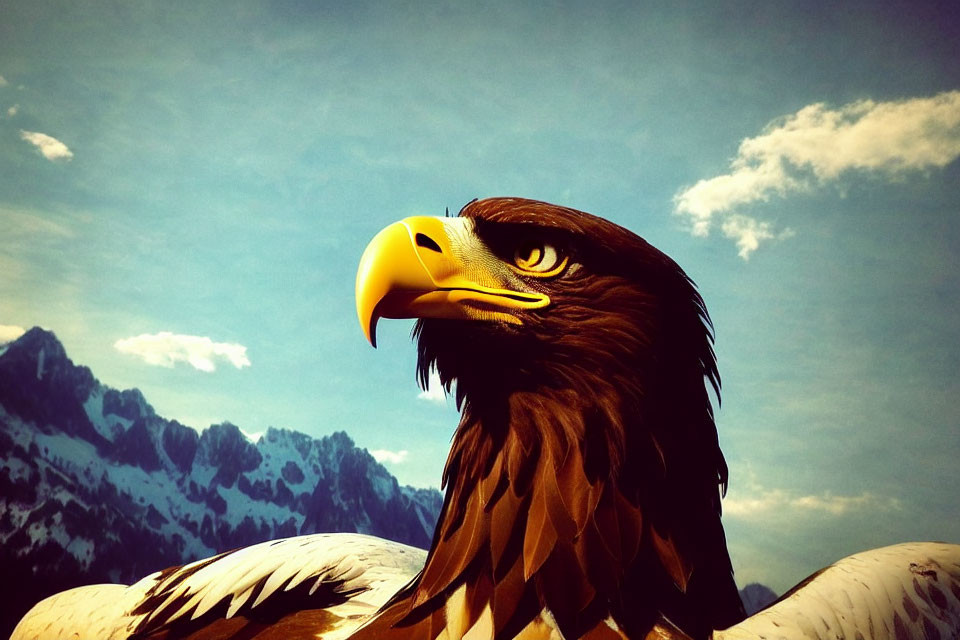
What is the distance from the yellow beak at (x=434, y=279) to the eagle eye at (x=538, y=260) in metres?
0.05

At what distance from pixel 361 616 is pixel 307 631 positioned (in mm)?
190

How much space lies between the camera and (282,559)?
2430 mm

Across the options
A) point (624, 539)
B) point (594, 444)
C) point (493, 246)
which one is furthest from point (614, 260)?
point (624, 539)

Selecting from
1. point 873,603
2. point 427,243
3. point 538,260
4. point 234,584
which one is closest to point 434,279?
point 427,243

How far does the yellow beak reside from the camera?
178cm

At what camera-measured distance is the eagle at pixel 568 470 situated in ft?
4.94

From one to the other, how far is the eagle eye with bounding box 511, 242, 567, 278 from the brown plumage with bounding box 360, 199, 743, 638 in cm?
2

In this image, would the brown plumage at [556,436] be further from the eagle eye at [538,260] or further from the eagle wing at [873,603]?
the eagle wing at [873,603]

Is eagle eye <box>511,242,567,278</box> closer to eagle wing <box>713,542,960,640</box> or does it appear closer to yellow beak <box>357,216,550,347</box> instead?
yellow beak <box>357,216,550,347</box>

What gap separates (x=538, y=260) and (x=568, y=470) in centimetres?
66

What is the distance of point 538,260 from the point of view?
196 cm

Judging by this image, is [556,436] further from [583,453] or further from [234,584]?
[234,584]

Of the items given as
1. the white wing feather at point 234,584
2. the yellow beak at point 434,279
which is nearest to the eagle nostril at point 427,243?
the yellow beak at point 434,279

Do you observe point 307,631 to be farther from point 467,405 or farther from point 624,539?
point 624,539
